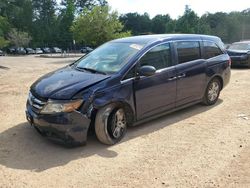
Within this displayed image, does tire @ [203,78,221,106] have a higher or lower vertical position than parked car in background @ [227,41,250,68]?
lower

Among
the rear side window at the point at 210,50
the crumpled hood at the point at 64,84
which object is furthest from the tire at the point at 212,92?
the crumpled hood at the point at 64,84

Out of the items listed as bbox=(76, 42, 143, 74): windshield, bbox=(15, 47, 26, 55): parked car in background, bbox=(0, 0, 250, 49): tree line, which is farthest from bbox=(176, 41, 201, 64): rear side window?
bbox=(0, 0, 250, 49): tree line

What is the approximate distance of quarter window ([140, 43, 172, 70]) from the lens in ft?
18.3

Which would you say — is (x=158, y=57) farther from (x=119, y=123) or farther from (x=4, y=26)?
(x=4, y=26)

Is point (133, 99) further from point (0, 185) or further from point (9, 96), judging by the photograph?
point (9, 96)

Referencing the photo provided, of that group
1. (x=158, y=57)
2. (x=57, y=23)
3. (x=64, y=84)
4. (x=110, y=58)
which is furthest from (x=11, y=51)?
(x=64, y=84)

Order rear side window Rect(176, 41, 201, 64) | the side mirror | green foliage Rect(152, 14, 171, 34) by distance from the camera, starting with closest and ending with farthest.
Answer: the side mirror
rear side window Rect(176, 41, 201, 64)
green foliage Rect(152, 14, 171, 34)

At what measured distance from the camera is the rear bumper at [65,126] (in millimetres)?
4527

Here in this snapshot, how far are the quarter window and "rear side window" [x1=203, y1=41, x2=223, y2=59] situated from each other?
4.55 ft

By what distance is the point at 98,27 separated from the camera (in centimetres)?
3347

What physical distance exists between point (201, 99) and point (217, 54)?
1222 mm

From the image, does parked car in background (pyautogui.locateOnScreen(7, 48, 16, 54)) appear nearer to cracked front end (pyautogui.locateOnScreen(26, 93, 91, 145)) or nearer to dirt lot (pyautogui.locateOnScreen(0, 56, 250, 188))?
dirt lot (pyautogui.locateOnScreen(0, 56, 250, 188))

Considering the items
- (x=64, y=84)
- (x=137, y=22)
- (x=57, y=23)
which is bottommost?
(x=64, y=84)

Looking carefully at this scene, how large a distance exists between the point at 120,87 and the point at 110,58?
825 millimetres
